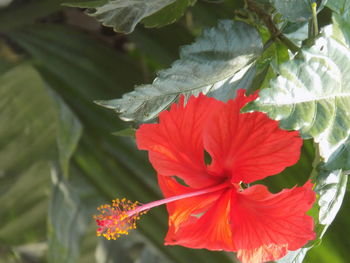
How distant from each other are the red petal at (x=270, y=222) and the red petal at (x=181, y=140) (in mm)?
51

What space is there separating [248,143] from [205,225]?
9 centimetres

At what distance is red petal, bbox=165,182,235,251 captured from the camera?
21.0 inches

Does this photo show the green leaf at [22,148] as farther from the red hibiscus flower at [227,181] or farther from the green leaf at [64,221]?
the red hibiscus flower at [227,181]

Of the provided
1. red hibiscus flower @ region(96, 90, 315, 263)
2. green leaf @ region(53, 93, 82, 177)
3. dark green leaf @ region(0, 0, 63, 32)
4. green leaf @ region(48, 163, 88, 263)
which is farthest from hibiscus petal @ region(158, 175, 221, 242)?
dark green leaf @ region(0, 0, 63, 32)

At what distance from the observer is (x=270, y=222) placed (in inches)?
20.1

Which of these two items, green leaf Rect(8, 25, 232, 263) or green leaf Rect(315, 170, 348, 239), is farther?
green leaf Rect(8, 25, 232, 263)

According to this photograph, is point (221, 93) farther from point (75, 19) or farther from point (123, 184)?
point (75, 19)

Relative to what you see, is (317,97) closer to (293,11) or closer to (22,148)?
(293,11)

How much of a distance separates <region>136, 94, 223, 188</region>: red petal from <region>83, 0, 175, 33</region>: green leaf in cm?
10

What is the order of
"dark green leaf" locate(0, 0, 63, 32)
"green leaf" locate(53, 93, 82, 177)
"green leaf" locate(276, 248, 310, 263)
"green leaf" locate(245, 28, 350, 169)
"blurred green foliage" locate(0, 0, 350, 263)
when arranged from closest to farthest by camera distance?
1. "green leaf" locate(245, 28, 350, 169)
2. "green leaf" locate(276, 248, 310, 263)
3. "green leaf" locate(53, 93, 82, 177)
4. "blurred green foliage" locate(0, 0, 350, 263)
5. "dark green leaf" locate(0, 0, 63, 32)

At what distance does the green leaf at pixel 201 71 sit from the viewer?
50cm

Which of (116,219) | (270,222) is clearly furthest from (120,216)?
(270,222)

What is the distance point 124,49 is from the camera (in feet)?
5.30

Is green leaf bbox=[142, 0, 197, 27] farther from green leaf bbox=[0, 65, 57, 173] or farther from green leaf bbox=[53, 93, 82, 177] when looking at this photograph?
green leaf bbox=[0, 65, 57, 173]
